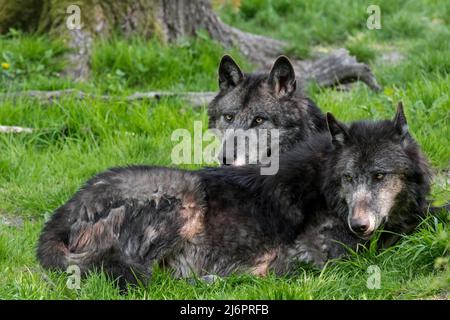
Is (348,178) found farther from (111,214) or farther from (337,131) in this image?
(111,214)

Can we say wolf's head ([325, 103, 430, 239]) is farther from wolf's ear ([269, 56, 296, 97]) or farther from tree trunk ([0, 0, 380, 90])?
tree trunk ([0, 0, 380, 90])

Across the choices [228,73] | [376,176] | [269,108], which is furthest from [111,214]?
[228,73]

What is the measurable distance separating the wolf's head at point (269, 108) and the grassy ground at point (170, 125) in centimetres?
122

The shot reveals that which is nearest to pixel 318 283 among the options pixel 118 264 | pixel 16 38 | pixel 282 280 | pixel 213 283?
pixel 282 280

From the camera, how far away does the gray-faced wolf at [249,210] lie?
6.15 meters

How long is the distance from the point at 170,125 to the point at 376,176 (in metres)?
3.91

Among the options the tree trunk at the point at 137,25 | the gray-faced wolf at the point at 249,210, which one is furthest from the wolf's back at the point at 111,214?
the tree trunk at the point at 137,25

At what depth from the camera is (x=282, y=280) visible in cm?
593

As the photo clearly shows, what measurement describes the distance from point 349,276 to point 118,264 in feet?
5.75

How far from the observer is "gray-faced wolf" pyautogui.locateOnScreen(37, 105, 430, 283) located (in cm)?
615

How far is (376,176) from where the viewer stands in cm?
609

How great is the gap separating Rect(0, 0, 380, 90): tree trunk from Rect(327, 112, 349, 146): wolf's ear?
4.36 meters

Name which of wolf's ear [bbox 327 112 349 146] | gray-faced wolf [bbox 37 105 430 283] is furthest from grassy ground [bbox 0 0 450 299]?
wolf's ear [bbox 327 112 349 146]

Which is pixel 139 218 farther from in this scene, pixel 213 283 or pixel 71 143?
pixel 71 143
